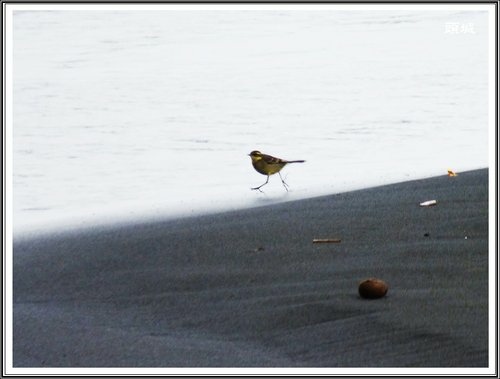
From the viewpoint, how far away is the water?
5480 millimetres

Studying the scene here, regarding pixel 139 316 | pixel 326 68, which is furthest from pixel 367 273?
pixel 326 68

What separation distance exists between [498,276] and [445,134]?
256 cm

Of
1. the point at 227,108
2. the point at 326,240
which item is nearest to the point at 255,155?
the point at 227,108

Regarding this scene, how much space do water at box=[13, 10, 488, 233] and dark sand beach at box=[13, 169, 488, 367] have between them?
0.44 metres

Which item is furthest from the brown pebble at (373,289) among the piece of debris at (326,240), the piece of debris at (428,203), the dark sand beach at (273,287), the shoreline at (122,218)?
the shoreline at (122,218)

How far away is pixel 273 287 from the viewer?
3.84m

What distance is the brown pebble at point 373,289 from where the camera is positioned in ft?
11.6

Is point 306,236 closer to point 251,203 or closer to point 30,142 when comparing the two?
point 251,203

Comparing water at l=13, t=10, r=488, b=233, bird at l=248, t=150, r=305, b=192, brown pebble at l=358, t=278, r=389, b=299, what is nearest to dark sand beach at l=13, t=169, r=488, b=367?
brown pebble at l=358, t=278, r=389, b=299

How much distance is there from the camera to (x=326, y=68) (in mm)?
7137

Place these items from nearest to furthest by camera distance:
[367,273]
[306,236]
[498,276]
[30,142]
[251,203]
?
[498,276]
[367,273]
[306,236]
[251,203]
[30,142]

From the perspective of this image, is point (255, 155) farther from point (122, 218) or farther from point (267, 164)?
point (122, 218)

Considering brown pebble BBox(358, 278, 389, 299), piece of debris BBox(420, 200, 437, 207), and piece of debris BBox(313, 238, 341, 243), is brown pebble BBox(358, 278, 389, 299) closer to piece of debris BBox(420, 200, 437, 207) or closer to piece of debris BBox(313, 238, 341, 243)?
piece of debris BBox(313, 238, 341, 243)

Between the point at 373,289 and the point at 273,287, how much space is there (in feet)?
1.46
